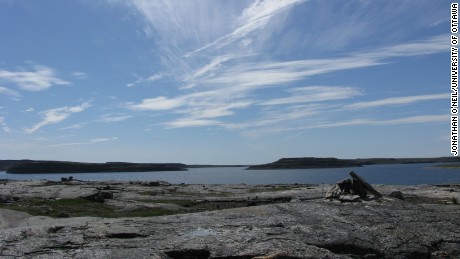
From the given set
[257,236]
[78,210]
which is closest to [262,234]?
[257,236]

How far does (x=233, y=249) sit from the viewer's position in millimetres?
16656

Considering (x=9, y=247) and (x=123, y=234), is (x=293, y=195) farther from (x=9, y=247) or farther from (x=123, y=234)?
(x=9, y=247)

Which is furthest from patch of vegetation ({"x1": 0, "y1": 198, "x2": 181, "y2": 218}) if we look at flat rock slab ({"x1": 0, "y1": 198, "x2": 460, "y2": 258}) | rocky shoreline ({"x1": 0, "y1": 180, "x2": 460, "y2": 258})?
flat rock slab ({"x1": 0, "y1": 198, "x2": 460, "y2": 258})

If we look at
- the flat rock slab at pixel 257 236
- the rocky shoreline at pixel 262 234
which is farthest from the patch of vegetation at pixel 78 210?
the flat rock slab at pixel 257 236

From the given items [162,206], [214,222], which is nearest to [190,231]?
[214,222]

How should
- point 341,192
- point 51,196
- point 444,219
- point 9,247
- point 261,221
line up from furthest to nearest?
point 51,196, point 341,192, point 444,219, point 261,221, point 9,247

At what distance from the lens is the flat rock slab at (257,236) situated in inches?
647

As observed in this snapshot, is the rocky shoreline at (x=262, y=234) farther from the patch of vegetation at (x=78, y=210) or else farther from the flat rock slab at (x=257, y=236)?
the patch of vegetation at (x=78, y=210)

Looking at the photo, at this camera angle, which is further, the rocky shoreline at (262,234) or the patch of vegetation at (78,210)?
the patch of vegetation at (78,210)

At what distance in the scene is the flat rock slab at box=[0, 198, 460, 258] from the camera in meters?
16.4

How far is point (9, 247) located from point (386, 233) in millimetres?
15556

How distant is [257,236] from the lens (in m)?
18.1

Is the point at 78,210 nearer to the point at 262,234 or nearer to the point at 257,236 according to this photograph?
the point at 262,234

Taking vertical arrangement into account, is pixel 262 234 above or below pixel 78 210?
below
